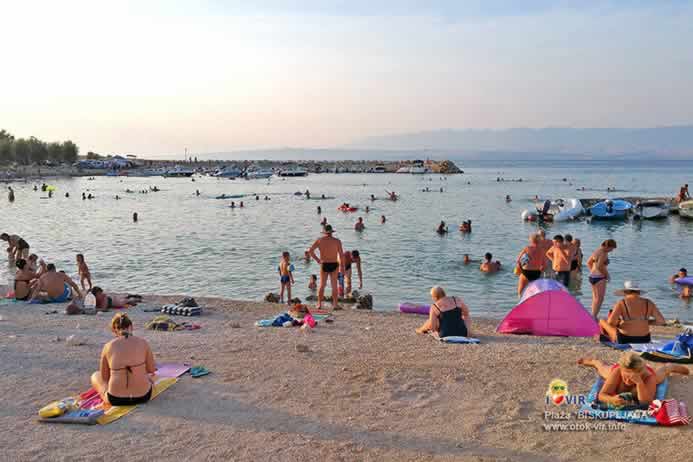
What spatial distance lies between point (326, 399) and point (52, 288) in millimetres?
8794

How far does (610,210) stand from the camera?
3397 cm

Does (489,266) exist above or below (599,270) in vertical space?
below

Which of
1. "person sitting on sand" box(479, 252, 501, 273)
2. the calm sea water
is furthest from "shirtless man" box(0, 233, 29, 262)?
"person sitting on sand" box(479, 252, 501, 273)

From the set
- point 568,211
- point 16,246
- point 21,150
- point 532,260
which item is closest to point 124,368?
point 532,260

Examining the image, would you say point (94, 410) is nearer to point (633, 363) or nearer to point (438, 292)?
point (438, 292)

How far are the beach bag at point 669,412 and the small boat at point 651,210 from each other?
3112 cm

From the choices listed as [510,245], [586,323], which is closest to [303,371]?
[586,323]

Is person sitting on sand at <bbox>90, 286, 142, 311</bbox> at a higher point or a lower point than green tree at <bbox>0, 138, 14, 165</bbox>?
lower

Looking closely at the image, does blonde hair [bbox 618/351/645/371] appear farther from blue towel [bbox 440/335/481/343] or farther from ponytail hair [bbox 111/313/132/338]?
ponytail hair [bbox 111/313/132/338]

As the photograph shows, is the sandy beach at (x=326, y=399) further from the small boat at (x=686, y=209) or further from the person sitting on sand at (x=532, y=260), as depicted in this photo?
the small boat at (x=686, y=209)

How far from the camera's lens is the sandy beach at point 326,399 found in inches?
207

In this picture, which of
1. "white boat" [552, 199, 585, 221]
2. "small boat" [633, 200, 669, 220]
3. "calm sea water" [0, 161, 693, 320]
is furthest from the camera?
"white boat" [552, 199, 585, 221]

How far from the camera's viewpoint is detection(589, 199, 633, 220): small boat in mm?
33938

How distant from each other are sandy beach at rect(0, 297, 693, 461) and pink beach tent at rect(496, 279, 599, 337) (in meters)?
0.44
